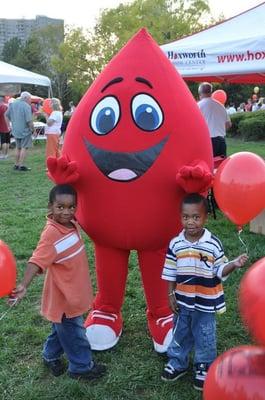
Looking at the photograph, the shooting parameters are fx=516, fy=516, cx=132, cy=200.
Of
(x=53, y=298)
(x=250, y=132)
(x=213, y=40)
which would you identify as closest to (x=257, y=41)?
(x=213, y=40)

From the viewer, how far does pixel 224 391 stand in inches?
72.3

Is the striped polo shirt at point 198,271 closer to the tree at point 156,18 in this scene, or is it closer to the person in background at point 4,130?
the person in background at point 4,130

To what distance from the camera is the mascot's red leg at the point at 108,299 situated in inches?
131

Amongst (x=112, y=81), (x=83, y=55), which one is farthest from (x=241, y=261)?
(x=83, y=55)

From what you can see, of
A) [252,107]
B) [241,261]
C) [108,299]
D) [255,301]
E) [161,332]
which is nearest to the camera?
[255,301]

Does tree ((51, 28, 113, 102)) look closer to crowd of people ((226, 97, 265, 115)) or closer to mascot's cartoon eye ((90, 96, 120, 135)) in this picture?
Answer: crowd of people ((226, 97, 265, 115))

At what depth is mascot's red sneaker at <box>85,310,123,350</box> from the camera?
3.37 m

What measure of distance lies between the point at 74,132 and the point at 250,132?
15154 millimetres

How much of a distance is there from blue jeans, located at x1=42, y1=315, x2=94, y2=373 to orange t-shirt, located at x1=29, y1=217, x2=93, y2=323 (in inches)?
3.3

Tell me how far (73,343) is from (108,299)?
1.80ft

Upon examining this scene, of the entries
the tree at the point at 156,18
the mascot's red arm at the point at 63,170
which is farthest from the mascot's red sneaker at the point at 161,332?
the tree at the point at 156,18

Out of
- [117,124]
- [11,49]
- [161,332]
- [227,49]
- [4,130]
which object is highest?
[227,49]

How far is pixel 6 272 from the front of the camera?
237 cm

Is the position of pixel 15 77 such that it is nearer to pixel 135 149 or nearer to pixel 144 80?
pixel 144 80
